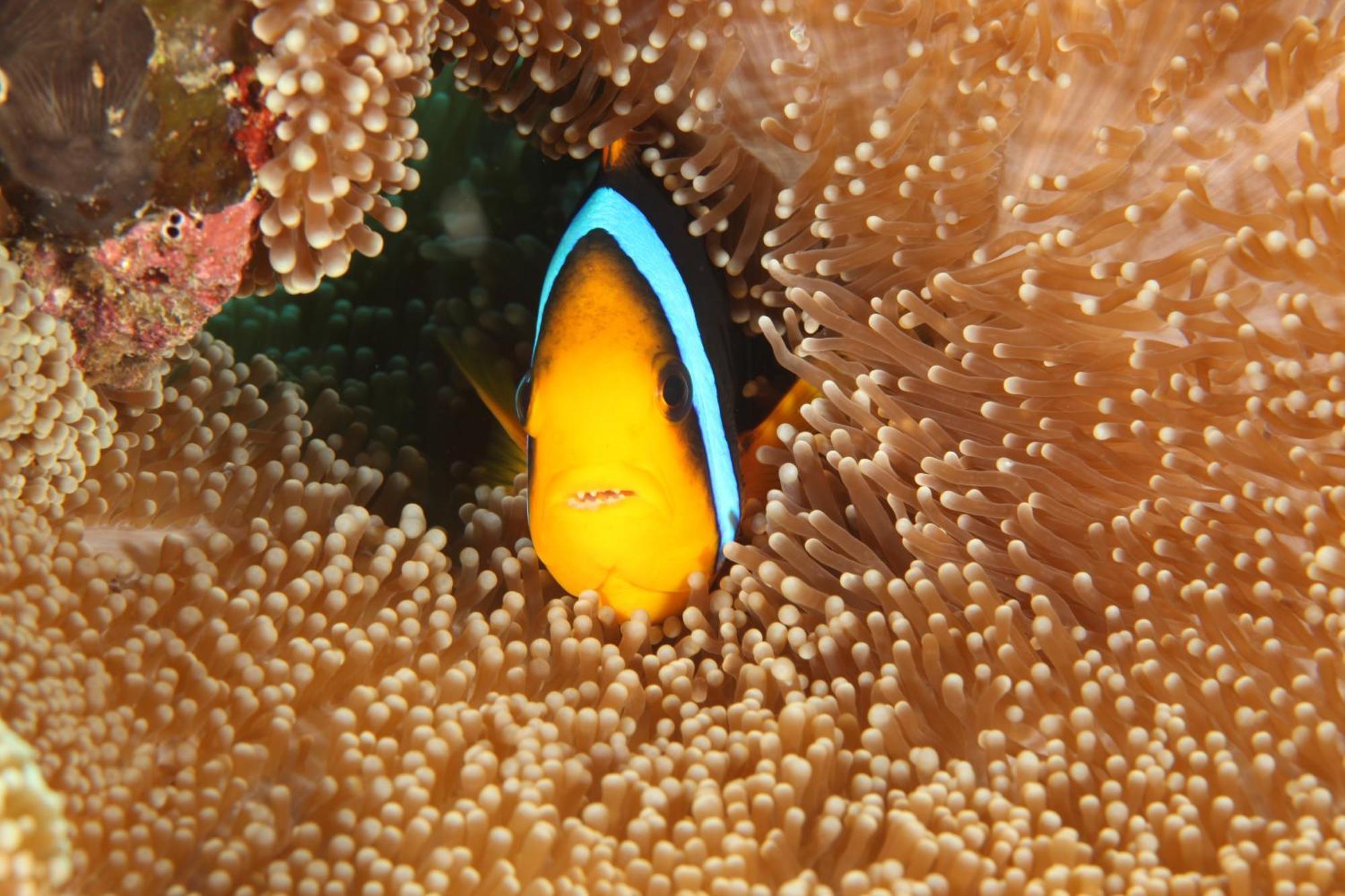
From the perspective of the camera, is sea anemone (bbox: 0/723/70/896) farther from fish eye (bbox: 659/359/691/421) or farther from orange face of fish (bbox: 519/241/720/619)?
fish eye (bbox: 659/359/691/421)

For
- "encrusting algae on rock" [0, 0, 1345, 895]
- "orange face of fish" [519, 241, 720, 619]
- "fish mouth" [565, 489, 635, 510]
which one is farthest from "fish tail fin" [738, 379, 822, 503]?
"fish mouth" [565, 489, 635, 510]

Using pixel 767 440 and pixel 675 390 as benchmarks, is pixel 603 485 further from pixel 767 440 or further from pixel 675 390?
pixel 767 440

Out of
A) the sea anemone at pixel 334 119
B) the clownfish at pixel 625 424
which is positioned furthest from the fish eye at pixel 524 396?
the sea anemone at pixel 334 119

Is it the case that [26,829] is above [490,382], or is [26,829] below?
above

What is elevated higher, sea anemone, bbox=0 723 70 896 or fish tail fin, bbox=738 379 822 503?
sea anemone, bbox=0 723 70 896

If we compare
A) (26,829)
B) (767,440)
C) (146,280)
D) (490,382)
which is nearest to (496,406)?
(490,382)

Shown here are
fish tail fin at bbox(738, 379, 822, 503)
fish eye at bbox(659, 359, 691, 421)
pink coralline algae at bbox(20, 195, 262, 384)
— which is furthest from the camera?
fish tail fin at bbox(738, 379, 822, 503)
